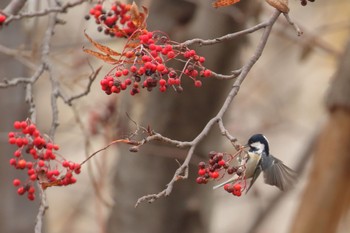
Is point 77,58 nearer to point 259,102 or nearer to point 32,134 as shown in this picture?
point 259,102

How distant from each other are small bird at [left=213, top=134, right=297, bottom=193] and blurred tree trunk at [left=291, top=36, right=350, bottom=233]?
1.28m

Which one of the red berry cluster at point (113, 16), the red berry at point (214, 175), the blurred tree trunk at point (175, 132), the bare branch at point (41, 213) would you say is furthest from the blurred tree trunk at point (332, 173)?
the bare branch at point (41, 213)

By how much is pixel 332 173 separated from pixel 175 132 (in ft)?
2.67

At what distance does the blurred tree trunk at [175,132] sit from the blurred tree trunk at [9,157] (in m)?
0.66

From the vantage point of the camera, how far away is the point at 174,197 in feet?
12.1

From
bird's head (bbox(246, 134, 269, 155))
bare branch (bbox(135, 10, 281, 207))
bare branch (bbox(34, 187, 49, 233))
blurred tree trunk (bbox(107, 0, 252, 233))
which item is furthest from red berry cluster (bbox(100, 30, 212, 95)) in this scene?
blurred tree trunk (bbox(107, 0, 252, 233))

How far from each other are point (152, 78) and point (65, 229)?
16.6 ft

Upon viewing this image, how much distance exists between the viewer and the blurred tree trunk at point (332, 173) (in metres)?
3.25

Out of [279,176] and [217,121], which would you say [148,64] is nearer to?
[217,121]

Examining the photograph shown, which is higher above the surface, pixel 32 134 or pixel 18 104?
pixel 32 134

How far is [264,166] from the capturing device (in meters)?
1.88

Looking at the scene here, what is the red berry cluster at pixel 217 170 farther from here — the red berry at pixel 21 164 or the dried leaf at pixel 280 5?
the red berry at pixel 21 164

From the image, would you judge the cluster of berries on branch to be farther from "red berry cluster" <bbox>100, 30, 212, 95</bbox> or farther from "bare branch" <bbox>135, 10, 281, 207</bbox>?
"bare branch" <bbox>135, 10, 281, 207</bbox>

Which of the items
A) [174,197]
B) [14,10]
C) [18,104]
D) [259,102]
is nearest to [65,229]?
[259,102]
